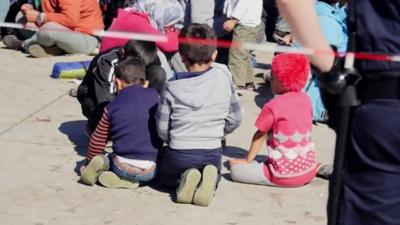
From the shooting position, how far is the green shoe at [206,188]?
4773 millimetres

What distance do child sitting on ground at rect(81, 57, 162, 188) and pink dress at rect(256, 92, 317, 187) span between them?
2.21 feet

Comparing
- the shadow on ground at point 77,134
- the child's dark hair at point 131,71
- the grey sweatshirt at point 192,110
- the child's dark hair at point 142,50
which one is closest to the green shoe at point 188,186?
the grey sweatshirt at point 192,110

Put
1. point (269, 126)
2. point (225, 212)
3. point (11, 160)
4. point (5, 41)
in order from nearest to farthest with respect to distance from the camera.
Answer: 1. point (225, 212)
2. point (269, 126)
3. point (11, 160)
4. point (5, 41)

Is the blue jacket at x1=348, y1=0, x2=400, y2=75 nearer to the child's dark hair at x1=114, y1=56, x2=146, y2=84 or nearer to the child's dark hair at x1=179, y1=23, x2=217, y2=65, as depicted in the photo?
the child's dark hair at x1=179, y1=23, x2=217, y2=65

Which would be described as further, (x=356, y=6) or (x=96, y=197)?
(x=96, y=197)

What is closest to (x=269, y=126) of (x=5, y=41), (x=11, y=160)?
(x=11, y=160)

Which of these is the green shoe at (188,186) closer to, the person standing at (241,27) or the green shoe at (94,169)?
the green shoe at (94,169)

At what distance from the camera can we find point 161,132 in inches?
195

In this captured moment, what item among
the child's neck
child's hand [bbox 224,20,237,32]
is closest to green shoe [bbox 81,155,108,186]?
the child's neck

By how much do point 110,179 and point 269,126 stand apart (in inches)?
39.4

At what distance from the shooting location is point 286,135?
16.6 feet

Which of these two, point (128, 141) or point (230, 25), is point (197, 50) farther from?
point (230, 25)

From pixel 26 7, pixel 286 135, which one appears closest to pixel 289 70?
pixel 286 135

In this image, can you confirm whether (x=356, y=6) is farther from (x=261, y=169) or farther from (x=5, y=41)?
(x=5, y=41)
